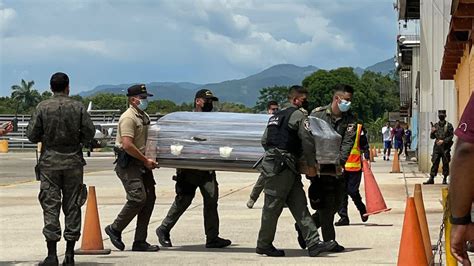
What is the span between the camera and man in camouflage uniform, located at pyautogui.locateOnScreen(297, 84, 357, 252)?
35.3ft

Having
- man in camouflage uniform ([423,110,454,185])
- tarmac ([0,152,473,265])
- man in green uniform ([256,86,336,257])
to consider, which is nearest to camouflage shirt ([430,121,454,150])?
man in camouflage uniform ([423,110,454,185])

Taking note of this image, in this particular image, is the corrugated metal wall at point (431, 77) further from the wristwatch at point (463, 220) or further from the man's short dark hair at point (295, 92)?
the wristwatch at point (463, 220)

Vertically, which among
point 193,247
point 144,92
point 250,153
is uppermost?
point 144,92

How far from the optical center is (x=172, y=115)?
1113 cm

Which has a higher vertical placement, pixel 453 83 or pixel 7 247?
pixel 453 83

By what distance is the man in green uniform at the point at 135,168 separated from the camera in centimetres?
1048

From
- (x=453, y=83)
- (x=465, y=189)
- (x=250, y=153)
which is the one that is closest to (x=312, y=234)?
(x=250, y=153)

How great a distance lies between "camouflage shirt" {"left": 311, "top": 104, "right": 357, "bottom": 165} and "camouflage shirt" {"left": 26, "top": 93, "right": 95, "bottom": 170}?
317cm

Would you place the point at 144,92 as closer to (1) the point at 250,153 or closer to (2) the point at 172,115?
(2) the point at 172,115

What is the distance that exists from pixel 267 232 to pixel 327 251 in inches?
28.6

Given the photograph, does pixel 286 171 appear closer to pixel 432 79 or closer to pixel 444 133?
pixel 444 133

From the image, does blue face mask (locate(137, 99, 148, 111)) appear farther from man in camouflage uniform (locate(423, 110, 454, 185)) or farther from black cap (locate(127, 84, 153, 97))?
man in camouflage uniform (locate(423, 110, 454, 185))

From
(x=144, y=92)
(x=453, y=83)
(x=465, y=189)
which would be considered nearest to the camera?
(x=465, y=189)

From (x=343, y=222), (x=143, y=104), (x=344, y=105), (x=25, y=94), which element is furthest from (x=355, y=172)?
(x=25, y=94)
